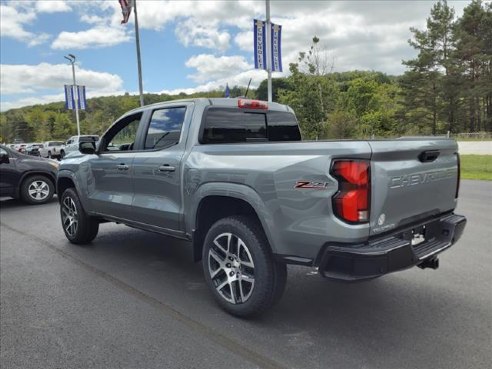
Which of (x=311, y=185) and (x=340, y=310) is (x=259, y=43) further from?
(x=311, y=185)

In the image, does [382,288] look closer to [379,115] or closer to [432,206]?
[432,206]

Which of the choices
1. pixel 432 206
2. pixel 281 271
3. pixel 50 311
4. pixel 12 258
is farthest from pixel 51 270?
pixel 432 206

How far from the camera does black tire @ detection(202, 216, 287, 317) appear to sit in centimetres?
334

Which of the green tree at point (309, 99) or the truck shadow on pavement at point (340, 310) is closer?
the truck shadow on pavement at point (340, 310)

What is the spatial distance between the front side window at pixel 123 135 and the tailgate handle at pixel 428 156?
3091 mm

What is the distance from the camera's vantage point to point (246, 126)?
457cm

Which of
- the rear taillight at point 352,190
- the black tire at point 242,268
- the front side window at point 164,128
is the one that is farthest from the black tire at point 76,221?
the rear taillight at point 352,190

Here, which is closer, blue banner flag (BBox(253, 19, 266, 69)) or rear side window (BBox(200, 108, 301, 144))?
rear side window (BBox(200, 108, 301, 144))

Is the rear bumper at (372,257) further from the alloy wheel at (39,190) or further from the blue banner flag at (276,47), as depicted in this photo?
the blue banner flag at (276,47)

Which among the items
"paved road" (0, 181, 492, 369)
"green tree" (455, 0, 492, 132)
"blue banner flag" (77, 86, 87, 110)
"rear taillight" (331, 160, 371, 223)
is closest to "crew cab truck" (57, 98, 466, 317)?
"rear taillight" (331, 160, 371, 223)

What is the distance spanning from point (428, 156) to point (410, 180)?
0.35 metres

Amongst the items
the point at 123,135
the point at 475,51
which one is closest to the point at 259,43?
the point at 123,135

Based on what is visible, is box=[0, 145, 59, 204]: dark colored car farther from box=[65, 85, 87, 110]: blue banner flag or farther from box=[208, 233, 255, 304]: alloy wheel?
box=[65, 85, 87, 110]: blue banner flag

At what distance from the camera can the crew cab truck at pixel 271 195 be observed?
283 cm
